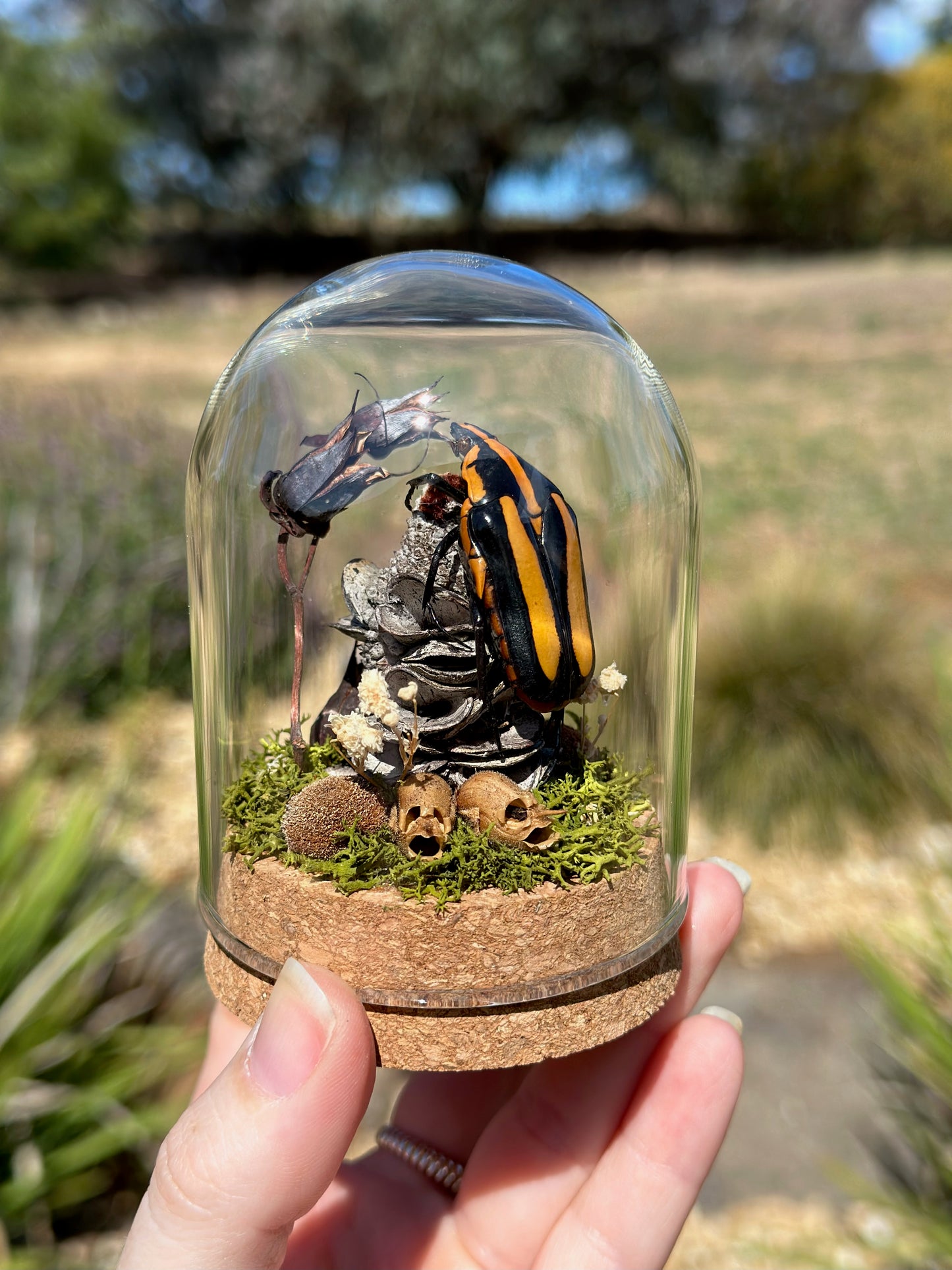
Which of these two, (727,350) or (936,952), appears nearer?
(936,952)

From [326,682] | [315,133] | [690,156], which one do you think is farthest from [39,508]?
[690,156]

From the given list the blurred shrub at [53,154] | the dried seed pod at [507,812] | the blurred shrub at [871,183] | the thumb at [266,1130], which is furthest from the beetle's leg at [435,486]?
the blurred shrub at [871,183]

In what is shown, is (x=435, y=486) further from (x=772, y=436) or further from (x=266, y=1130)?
(x=772, y=436)

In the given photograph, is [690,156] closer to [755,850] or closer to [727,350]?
[727,350]

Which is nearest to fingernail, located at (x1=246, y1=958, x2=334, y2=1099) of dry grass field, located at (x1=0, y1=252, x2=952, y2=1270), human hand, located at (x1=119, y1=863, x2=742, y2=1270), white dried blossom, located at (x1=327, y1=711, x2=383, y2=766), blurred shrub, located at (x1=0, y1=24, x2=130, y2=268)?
white dried blossom, located at (x1=327, y1=711, x2=383, y2=766)

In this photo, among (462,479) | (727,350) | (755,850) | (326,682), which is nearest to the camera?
(462,479)

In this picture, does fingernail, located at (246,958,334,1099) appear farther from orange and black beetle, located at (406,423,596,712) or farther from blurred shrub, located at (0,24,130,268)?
blurred shrub, located at (0,24,130,268)

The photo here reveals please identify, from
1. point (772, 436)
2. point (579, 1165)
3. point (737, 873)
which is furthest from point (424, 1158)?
point (772, 436)
